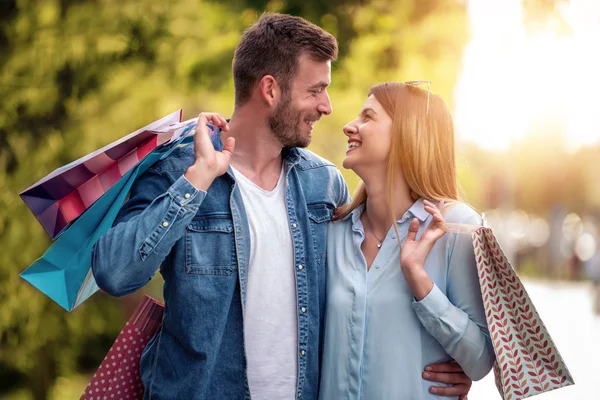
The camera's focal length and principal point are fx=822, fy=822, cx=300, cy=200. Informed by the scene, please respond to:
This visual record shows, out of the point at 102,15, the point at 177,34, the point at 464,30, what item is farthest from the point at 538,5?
the point at 102,15

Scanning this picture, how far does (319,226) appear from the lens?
122 inches

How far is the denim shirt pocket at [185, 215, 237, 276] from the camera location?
2848 millimetres

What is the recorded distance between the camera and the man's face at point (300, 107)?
3.17m

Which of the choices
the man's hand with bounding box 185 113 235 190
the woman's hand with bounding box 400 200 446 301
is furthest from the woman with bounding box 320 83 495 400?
the man's hand with bounding box 185 113 235 190

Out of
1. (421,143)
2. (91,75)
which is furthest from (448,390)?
(91,75)

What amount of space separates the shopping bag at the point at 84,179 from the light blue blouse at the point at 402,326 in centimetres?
88

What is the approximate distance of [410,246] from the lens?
278cm

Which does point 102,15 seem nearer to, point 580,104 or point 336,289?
point 336,289

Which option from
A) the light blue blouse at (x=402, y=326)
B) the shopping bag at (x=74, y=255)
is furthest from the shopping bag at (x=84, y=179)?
the light blue blouse at (x=402, y=326)

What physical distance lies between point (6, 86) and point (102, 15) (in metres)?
0.85

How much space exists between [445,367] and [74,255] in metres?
1.38

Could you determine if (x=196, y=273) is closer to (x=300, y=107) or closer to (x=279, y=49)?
(x=300, y=107)

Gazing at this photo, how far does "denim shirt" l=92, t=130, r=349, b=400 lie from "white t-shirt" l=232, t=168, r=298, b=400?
0.10 ft

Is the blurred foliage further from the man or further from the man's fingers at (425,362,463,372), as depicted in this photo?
the man's fingers at (425,362,463,372)
